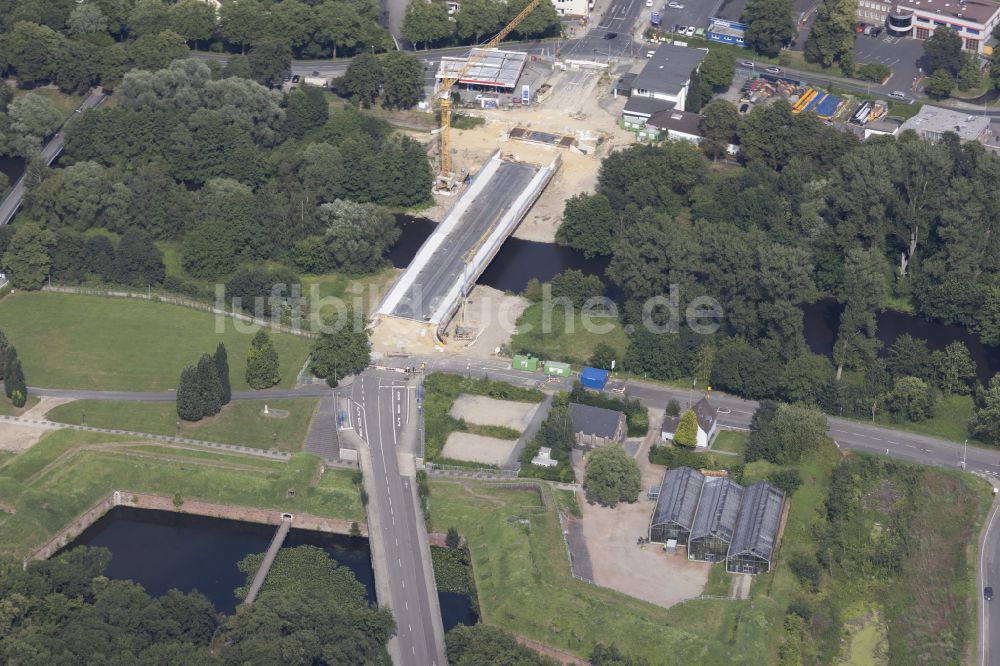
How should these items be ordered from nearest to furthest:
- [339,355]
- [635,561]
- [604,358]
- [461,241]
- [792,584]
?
[792,584] < [635,561] < [339,355] < [604,358] < [461,241]

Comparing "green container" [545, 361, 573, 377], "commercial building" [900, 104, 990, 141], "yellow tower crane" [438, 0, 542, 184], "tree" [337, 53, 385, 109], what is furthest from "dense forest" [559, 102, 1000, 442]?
"tree" [337, 53, 385, 109]

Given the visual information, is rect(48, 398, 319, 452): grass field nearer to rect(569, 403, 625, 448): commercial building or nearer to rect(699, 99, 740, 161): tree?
rect(569, 403, 625, 448): commercial building

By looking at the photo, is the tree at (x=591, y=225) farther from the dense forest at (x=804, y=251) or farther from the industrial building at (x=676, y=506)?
the industrial building at (x=676, y=506)

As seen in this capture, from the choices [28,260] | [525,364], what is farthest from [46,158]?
[525,364]

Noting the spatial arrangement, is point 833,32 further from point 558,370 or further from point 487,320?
point 558,370

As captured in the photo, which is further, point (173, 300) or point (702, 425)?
point (173, 300)

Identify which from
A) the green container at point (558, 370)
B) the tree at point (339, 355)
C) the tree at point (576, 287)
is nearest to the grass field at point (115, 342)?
the tree at point (339, 355)

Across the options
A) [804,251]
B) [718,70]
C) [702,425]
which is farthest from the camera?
[718,70]
